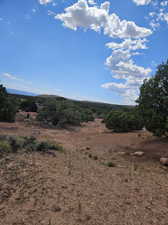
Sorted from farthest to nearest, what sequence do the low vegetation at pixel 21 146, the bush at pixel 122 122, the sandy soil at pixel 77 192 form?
the bush at pixel 122 122 → the low vegetation at pixel 21 146 → the sandy soil at pixel 77 192

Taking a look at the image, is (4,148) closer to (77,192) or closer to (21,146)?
(21,146)

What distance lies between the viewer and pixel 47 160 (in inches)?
281

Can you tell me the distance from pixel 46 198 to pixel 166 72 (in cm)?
1081

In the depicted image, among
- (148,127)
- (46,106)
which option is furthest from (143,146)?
(46,106)

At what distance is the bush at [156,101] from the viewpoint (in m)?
11.3

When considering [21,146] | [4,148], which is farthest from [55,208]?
[21,146]

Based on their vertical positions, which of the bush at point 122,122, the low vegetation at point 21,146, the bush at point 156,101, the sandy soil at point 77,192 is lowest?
the sandy soil at point 77,192

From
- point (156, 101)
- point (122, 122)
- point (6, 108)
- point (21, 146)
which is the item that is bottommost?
point (21, 146)

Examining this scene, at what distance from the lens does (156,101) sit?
11.6 meters

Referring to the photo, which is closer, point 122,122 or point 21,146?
point 21,146

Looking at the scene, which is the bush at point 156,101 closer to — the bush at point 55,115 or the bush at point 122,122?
the bush at point 122,122

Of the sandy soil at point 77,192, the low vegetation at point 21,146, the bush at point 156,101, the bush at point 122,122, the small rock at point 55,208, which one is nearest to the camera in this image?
the sandy soil at point 77,192

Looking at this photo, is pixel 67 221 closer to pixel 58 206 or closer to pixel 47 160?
pixel 58 206

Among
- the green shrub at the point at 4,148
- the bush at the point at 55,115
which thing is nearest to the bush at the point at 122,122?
the bush at the point at 55,115
